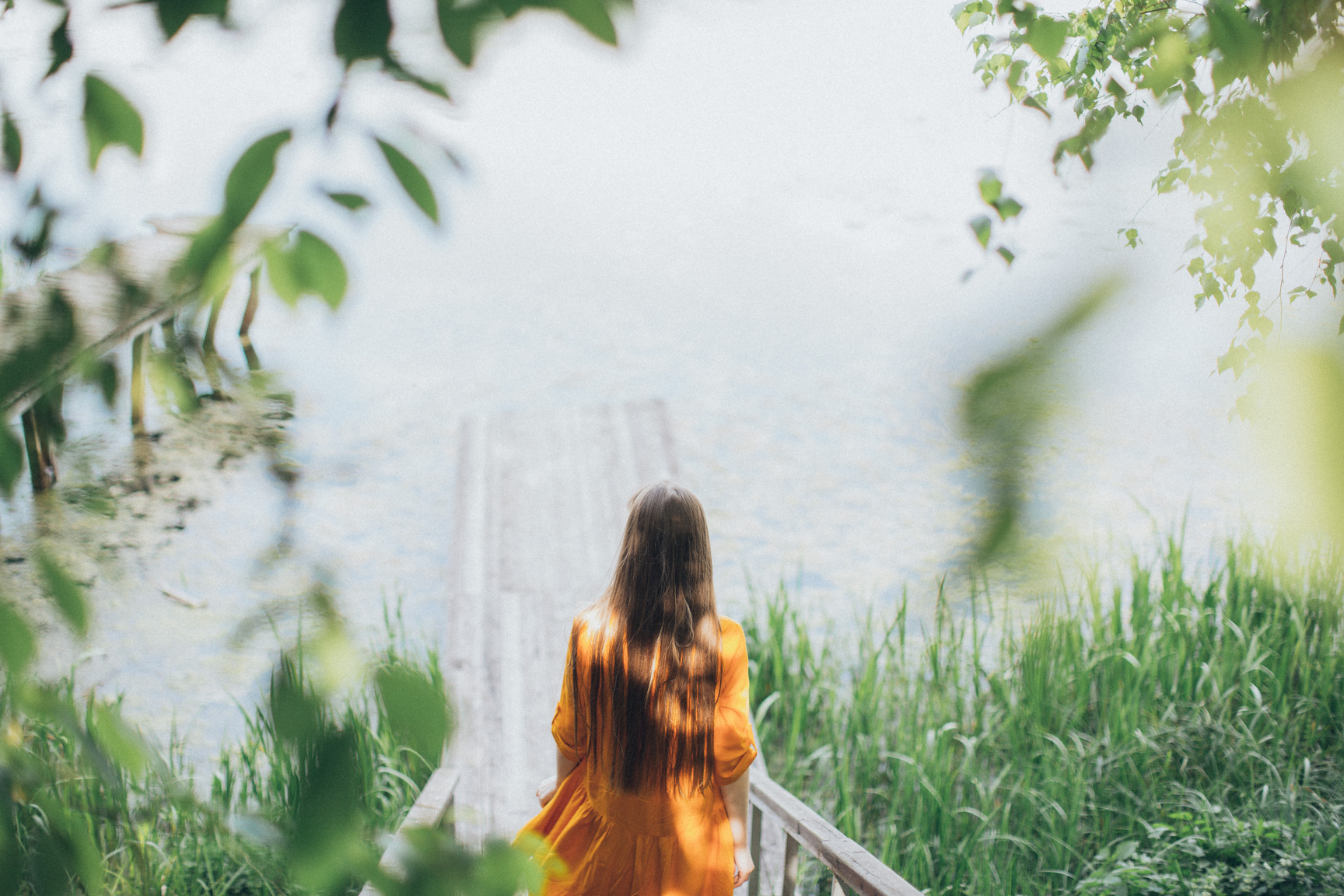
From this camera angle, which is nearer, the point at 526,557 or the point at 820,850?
the point at 820,850

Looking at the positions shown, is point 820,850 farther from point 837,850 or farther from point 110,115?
point 110,115

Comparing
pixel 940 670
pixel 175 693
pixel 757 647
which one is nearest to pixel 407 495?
pixel 175 693

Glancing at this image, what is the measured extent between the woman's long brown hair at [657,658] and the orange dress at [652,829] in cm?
3

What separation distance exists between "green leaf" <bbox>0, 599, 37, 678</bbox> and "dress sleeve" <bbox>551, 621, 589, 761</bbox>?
106 centimetres

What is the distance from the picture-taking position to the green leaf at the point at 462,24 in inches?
13.4

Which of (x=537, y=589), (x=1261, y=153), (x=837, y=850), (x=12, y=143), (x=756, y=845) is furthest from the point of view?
(x=537, y=589)

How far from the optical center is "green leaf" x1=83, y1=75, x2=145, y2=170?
0.39 metres

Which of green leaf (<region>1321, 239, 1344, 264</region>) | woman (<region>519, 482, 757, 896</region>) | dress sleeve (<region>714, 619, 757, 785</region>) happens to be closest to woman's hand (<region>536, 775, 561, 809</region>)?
woman (<region>519, 482, 757, 896</region>)

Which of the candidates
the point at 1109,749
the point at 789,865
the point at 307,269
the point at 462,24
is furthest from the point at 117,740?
the point at 1109,749

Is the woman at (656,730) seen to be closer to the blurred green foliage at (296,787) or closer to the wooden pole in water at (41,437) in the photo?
the blurred green foliage at (296,787)

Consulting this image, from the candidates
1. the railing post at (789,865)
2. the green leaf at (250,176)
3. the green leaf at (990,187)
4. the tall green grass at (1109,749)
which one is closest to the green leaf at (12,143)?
the green leaf at (250,176)

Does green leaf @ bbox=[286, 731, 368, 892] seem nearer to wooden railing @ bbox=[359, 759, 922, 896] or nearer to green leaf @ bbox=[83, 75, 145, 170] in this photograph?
green leaf @ bbox=[83, 75, 145, 170]

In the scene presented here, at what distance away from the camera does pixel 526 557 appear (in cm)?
418

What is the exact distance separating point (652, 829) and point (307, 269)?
129 centimetres
